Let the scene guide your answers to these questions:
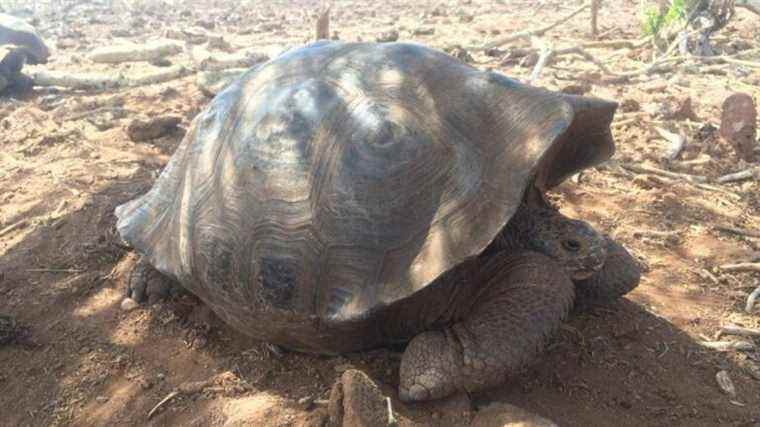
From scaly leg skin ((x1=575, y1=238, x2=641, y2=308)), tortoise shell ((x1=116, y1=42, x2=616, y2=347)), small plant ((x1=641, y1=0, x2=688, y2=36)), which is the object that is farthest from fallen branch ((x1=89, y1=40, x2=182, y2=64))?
scaly leg skin ((x1=575, y1=238, x2=641, y2=308))

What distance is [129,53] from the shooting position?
29.9 feet

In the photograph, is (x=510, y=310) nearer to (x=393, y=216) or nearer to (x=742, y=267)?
(x=393, y=216)

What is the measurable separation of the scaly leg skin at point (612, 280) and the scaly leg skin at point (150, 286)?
235cm

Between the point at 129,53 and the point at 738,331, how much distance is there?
352 inches

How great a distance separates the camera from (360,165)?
252 cm

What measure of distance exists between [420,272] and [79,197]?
130 inches

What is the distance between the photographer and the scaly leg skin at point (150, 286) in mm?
3455

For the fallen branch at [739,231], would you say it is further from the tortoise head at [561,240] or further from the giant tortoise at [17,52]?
the giant tortoise at [17,52]

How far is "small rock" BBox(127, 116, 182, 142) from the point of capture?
18.6 ft

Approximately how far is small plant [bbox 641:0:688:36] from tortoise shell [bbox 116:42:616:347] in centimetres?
617

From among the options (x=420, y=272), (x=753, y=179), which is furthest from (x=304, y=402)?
(x=753, y=179)

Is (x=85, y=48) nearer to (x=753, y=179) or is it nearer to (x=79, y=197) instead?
(x=79, y=197)

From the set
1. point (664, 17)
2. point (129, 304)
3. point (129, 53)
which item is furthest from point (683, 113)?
point (129, 53)

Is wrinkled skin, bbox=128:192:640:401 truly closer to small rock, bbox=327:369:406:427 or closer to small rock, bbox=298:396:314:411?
small rock, bbox=327:369:406:427
